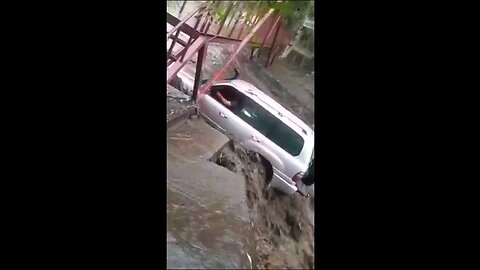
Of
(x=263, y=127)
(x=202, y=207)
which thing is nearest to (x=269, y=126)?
(x=263, y=127)

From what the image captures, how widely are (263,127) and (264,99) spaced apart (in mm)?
62

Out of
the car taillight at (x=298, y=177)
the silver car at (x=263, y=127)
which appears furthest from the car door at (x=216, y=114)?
the car taillight at (x=298, y=177)

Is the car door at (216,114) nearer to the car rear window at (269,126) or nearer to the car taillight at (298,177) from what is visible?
the car rear window at (269,126)

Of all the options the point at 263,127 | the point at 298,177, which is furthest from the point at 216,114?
the point at 298,177

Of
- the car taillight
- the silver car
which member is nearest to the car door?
the silver car

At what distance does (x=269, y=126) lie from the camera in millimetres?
1326

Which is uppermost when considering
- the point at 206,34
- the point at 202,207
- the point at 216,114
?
the point at 206,34

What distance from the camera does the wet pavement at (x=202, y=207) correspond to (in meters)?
1.26

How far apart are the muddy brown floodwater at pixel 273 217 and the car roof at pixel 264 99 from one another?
0.36 feet

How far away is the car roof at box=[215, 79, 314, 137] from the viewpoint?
1.33 m

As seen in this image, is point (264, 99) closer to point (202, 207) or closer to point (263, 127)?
point (263, 127)

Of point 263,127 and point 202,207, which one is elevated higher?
point 263,127

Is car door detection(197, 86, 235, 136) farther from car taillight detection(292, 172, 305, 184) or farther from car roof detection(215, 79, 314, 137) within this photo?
car taillight detection(292, 172, 305, 184)
